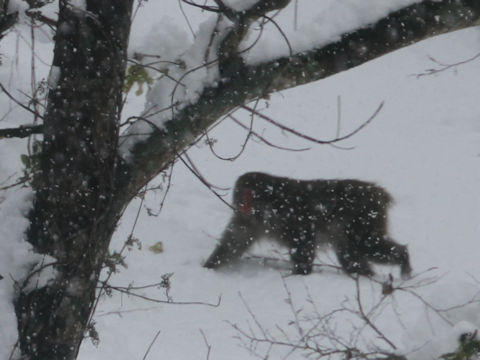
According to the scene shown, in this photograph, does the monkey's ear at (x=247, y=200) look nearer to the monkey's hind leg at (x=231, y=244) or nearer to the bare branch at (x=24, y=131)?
the monkey's hind leg at (x=231, y=244)

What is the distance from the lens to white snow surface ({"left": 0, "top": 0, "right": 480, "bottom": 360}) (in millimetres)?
3115

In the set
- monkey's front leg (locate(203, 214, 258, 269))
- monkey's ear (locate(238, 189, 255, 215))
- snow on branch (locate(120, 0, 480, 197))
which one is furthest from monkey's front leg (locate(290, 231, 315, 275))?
snow on branch (locate(120, 0, 480, 197))

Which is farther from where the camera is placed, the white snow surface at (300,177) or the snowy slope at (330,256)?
the snowy slope at (330,256)

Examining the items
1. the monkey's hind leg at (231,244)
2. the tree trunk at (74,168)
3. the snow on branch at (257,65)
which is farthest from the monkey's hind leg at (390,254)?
the tree trunk at (74,168)

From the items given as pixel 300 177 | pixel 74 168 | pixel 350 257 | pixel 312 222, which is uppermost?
pixel 300 177

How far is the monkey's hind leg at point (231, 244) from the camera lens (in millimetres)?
8578

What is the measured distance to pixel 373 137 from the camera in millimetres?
16094

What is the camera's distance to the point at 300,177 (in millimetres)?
12906

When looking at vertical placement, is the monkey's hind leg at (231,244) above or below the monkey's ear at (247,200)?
below

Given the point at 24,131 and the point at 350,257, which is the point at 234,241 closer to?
the point at 350,257

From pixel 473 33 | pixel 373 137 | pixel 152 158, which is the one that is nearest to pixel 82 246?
pixel 152 158

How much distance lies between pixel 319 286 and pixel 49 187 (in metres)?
5.43

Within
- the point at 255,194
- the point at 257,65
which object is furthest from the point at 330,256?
the point at 257,65

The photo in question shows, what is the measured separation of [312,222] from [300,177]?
4.29 m
